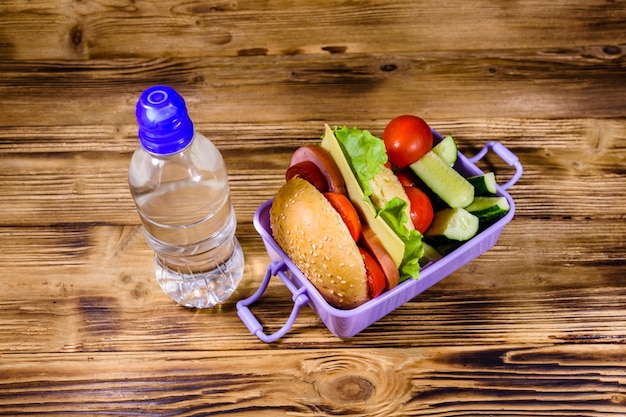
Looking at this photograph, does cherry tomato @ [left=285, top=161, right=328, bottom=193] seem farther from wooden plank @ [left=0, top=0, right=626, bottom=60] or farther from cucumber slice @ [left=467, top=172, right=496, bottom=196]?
wooden plank @ [left=0, top=0, right=626, bottom=60]

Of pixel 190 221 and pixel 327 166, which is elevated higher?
pixel 327 166

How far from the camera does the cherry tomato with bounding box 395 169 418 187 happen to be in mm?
1107

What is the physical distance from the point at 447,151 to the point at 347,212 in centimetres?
24

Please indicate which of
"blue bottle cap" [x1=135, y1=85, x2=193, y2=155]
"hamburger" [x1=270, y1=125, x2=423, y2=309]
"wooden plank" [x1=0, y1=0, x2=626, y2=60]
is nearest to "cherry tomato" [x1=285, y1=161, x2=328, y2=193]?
"hamburger" [x1=270, y1=125, x2=423, y2=309]

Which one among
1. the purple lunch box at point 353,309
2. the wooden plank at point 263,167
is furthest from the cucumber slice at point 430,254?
the wooden plank at point 263,167

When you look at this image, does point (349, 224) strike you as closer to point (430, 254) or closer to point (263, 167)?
point (430, 254)

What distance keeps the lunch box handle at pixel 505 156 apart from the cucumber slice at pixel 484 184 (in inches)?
5.2

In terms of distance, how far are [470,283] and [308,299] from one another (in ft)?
0.98

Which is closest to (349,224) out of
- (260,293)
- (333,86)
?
(260,293)

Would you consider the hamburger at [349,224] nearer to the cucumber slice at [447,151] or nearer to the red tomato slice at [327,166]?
the red tomato slice at [327,166]

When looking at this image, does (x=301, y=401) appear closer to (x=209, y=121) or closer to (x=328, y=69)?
(x=209, y=121)

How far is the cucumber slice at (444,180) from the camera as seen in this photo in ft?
3.51

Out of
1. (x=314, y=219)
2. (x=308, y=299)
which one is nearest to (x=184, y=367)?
(x=308, y=299)

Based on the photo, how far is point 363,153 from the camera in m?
1.01
